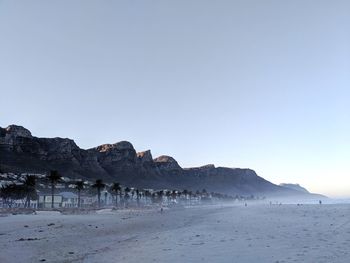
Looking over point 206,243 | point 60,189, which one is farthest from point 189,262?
point 60,189

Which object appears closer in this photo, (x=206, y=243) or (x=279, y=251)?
(x=279, y=251)

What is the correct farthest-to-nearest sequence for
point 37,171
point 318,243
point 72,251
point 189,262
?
1. point 37,171
2. point 318,243
3. point 72,251
4. point 189,262

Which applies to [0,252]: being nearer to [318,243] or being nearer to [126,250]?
[126,250]

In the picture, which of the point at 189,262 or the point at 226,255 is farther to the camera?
the point at 226,255

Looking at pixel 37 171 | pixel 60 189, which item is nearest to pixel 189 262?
pixel 60 189

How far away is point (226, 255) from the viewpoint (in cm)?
2188

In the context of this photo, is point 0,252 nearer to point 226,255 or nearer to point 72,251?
point 72,251

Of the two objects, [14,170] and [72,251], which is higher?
[14,170]

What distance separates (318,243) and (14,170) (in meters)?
174

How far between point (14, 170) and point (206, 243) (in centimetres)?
16897

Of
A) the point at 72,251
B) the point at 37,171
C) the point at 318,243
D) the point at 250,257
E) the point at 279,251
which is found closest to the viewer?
the point at 250,257

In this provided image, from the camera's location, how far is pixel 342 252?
72.2ft

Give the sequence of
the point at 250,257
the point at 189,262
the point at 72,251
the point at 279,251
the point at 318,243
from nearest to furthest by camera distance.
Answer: the point at 189,262 < the point at 250,257 < the point at 279,251 < the point at 72,251 < the point at 318,243

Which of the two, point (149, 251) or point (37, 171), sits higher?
point (37, 171)
